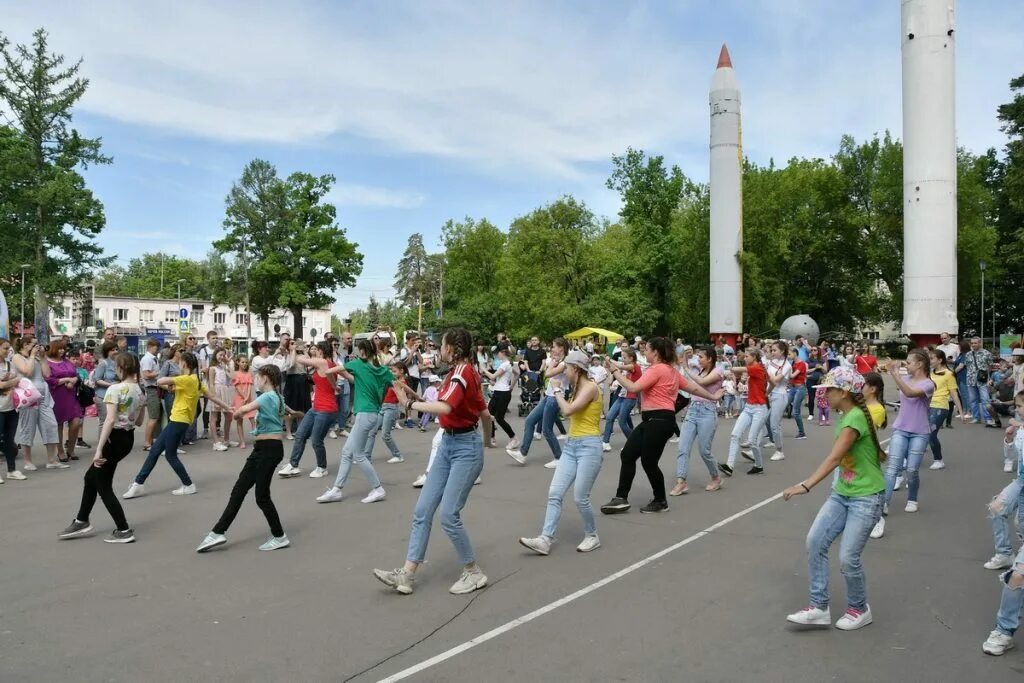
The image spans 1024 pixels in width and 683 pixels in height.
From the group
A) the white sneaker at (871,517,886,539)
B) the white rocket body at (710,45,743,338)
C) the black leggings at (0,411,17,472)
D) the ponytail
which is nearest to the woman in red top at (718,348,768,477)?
the white sneaker at (871,517,886,539)

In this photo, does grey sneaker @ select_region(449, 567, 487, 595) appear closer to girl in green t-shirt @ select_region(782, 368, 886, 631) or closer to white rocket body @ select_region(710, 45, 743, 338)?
girl in green t-shirt @ select_region(782, 368, 886, 631)

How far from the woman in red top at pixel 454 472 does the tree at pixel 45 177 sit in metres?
31.7

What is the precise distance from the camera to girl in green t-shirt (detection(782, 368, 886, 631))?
496 centimetres

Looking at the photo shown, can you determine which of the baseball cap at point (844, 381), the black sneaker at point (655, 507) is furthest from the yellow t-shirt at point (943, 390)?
the baseball cap at point (844, 381)

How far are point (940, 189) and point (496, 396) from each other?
22.8 m

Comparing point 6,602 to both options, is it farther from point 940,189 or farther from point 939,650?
point 940,189

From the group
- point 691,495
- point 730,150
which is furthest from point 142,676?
point 730,150

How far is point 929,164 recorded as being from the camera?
28609 millimetres

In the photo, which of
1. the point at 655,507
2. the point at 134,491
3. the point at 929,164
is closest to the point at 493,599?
the point at 655,507

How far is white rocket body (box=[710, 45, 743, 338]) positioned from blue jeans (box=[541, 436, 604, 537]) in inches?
1300

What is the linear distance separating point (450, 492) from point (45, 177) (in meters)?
34.6

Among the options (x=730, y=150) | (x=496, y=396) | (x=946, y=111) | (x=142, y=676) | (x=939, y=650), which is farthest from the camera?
(x=730, y=150)

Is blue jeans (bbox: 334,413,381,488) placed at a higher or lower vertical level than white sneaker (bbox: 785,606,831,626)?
higher

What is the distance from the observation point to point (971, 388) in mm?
17734
